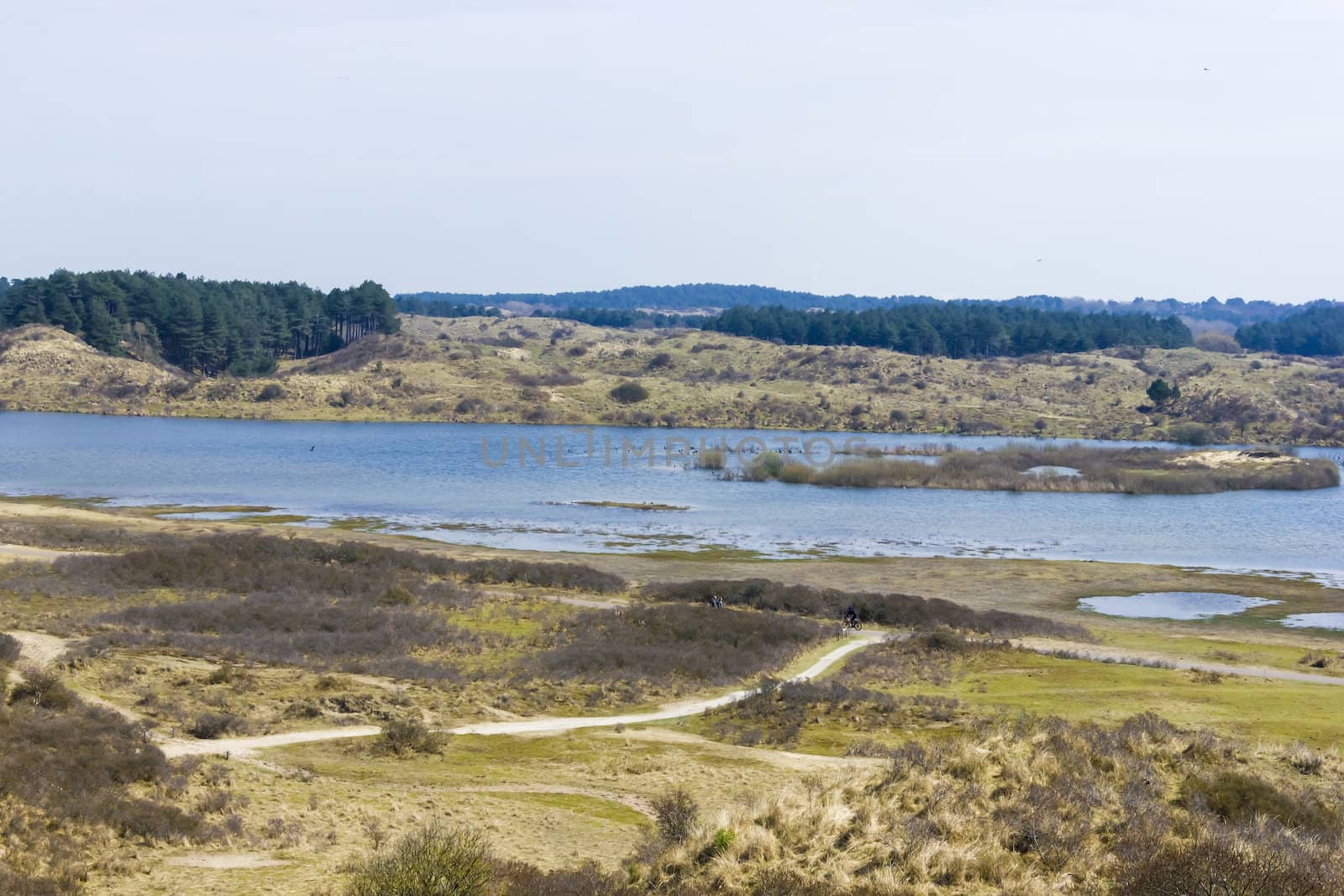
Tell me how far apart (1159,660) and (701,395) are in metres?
136

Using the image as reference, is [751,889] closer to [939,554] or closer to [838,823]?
[838,823]

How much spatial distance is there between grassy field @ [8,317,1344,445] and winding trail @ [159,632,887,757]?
13158cm

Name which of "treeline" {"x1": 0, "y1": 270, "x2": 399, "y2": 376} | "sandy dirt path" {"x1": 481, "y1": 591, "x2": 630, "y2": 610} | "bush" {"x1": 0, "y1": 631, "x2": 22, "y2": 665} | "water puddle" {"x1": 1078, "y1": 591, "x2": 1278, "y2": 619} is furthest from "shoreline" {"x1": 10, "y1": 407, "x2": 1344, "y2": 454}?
"bush" {"x1": 0, "y1": 631, "x2": 22, "y2": 665}

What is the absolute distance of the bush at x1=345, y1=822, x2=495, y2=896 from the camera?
15.1 meters

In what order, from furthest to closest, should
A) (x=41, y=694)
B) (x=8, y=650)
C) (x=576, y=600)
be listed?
(x=576, y=600) < (x=8, y=650) < (x=41, y=694)

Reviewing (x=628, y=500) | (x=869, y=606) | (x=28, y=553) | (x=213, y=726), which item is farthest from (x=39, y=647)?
(x=628, y=500)

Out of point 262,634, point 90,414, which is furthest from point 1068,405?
point 262,634

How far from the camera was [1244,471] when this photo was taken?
11412 centimetres

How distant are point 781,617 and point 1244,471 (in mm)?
84745

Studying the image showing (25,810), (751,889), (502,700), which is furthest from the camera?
(502,700)

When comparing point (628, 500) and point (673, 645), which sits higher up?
point (673, 645)

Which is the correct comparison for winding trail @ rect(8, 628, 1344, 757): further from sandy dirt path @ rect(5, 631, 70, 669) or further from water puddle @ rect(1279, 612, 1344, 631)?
water puddle @ rect(1279, 612, 1344, 631)

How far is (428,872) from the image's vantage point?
15289mm

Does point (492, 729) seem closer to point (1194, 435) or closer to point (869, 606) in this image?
point (869, 606)
